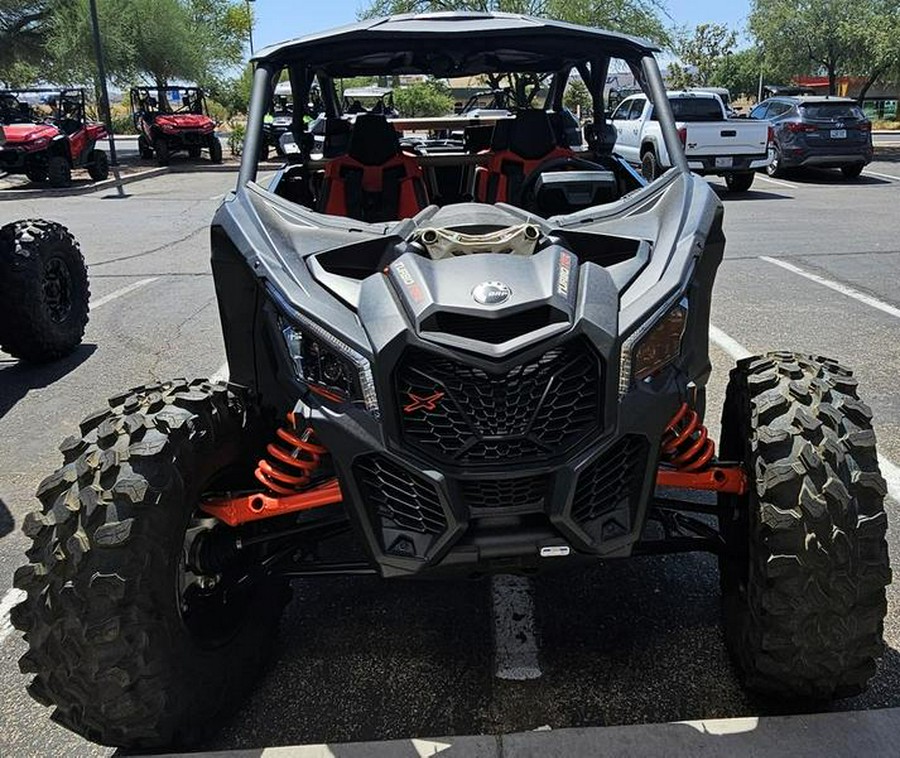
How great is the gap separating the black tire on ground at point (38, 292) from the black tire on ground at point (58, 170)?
1359 centimetres

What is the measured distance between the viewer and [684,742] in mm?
2367

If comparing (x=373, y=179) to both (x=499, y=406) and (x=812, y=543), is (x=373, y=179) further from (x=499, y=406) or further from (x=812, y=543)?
(x=812, y=543)

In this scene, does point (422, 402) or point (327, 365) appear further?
point (327, 365)

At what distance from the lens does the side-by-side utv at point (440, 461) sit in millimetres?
2182

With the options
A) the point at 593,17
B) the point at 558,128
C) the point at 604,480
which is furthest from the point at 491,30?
the point at 593,17

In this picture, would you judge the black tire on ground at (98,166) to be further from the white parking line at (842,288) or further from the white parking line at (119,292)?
the white parking line at (842,288)

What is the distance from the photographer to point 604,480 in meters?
2.25

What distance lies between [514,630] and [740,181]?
14705 millimetres

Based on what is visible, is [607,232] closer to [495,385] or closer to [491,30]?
[495,385]

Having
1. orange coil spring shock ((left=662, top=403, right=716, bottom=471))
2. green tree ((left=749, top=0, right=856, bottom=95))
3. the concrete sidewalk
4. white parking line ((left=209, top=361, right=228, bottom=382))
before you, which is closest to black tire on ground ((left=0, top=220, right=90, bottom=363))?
white parking line ((left=209, top=361, right=228, bottom=382))

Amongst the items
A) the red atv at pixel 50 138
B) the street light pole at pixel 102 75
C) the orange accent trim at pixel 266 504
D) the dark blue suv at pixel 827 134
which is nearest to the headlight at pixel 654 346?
the orange accent trim at pixel 266 504

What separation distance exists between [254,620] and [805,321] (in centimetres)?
551

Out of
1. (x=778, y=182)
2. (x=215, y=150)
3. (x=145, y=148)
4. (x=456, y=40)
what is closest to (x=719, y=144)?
(x=778, y=182)

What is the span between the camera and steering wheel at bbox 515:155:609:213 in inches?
158
